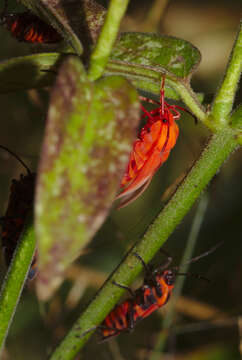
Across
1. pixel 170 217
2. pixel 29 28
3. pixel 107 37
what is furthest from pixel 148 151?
pixel 29 28

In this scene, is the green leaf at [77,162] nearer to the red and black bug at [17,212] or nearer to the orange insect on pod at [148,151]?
the orange insect on pod at [148,151]

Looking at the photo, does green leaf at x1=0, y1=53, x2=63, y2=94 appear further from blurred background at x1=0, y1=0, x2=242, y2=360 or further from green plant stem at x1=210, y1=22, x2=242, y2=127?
blurred background at x1=0, y1=0, x2=242, y2=360

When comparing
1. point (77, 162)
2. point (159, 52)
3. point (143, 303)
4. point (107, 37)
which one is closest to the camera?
point (77, 162)

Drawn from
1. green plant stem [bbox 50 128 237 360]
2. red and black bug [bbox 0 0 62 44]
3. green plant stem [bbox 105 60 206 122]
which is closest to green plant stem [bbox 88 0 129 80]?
green plant stem [bbox 105 60 206 122]

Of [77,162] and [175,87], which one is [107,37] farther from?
[175,87]

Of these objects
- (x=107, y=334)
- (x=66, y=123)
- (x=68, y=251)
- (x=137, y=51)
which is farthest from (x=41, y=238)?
(x=107, y=334)

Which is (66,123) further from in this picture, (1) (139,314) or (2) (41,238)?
(1) (139,314)
